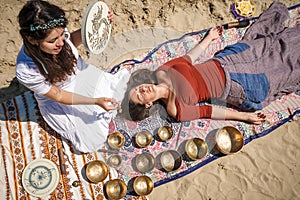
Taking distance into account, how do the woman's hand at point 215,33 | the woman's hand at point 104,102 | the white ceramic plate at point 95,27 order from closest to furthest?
the white ceramic plate at point 95,27
the woman's hand at point 104,102
the woman's hand at point 215,33

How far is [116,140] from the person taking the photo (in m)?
3.32

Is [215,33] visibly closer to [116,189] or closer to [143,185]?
[143,185]

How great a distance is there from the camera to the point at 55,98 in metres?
2.63

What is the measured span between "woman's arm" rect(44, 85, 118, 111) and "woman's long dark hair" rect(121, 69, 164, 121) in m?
0.28

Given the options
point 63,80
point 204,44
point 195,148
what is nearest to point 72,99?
point 63,80

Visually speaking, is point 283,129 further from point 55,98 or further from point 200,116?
point 55,98

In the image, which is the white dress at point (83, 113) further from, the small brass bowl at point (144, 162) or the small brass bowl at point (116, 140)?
the small brass bowl at point (144, 162)

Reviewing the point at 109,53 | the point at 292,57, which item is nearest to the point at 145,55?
the point at 109,53

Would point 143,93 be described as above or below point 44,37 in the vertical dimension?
below

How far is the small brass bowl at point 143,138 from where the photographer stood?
3.32 meters

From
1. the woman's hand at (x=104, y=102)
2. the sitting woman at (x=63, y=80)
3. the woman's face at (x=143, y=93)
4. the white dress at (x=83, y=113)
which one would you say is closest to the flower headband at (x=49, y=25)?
the sitting woman at (x=63, y=80)

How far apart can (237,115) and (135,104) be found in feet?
3.94

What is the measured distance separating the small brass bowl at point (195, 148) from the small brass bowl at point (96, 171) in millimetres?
925

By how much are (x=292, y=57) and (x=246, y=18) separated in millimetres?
1002
